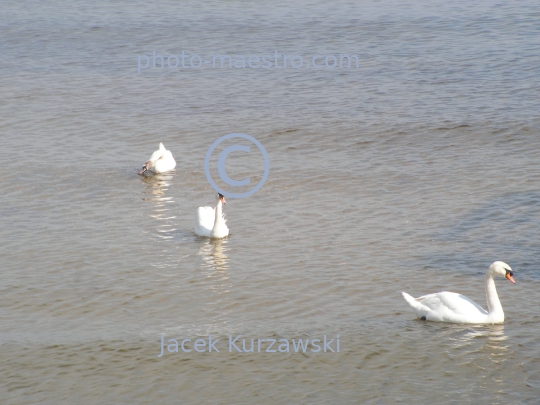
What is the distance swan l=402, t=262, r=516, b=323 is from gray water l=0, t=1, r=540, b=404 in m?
0.14

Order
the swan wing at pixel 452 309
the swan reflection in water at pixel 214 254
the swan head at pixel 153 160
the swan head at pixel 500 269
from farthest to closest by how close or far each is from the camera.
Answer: the swan head at pixel 153 160
the swan reflection in water at pixel 214 254
the swan head at pixel 500 269
the swan wing at pixel 452 309

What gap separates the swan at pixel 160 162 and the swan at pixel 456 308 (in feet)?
22.4

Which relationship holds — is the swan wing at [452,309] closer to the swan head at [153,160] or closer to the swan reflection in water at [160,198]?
the swan reflection in water at [160,198]

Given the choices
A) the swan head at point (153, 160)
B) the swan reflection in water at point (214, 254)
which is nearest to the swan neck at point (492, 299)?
the swan reflection in water at point (214, 254)

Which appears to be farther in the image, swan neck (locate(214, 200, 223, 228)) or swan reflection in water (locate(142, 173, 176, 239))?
swan reflection in water (locate(142, 173, 176, 239))

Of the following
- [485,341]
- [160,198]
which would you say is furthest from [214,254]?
[485,341]

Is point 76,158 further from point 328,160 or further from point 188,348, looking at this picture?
point 188,348

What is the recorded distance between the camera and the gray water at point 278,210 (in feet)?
29.1

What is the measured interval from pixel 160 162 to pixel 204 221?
305cm

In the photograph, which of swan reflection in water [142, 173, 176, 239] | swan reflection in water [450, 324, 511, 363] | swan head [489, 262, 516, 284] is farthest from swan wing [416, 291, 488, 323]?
swan reflection in water [142, 173, 176, 239]

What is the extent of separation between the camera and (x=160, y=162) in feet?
50.7

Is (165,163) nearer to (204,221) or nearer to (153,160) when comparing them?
(153,160)

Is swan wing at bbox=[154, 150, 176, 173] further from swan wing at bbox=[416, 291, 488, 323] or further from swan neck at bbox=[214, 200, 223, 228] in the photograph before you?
swan wing at bbox=[416, 291, 488, 323]

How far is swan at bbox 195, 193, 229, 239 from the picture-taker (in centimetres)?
1252
